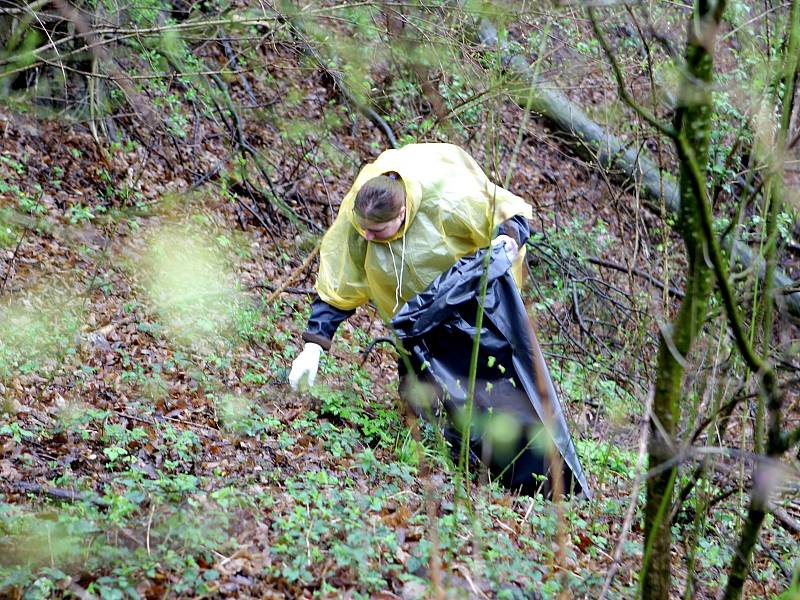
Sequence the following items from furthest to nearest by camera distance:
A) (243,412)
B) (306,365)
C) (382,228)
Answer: (306,365) < (243,412) < (382,228)

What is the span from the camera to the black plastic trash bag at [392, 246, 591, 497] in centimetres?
444

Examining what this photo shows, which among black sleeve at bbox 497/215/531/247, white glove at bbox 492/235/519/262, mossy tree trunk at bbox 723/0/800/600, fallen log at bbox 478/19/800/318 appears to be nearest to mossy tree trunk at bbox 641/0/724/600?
mossy tree trunk at bbox 723/0/800/600

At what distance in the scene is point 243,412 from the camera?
15.6ft

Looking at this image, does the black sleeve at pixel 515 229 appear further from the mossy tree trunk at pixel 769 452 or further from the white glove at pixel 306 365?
the mossy tree trunk at pixel 769 452

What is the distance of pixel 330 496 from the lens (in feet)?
12.1

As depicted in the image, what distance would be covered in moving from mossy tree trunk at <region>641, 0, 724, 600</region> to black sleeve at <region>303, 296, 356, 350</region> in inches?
108

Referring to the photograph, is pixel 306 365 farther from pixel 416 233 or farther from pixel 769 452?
pixel 769 452

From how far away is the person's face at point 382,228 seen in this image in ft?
14.7

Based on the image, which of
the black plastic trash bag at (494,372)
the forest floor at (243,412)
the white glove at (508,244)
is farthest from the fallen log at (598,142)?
the black plastic trash bag at (494,372)

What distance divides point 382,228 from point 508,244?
707mm

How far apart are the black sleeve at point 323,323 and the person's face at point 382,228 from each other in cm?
59

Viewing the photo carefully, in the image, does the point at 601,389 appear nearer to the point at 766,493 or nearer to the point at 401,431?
the point at 401,431

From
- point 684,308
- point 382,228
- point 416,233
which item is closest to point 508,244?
point 416,233

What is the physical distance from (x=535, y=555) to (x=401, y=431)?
1.47m
